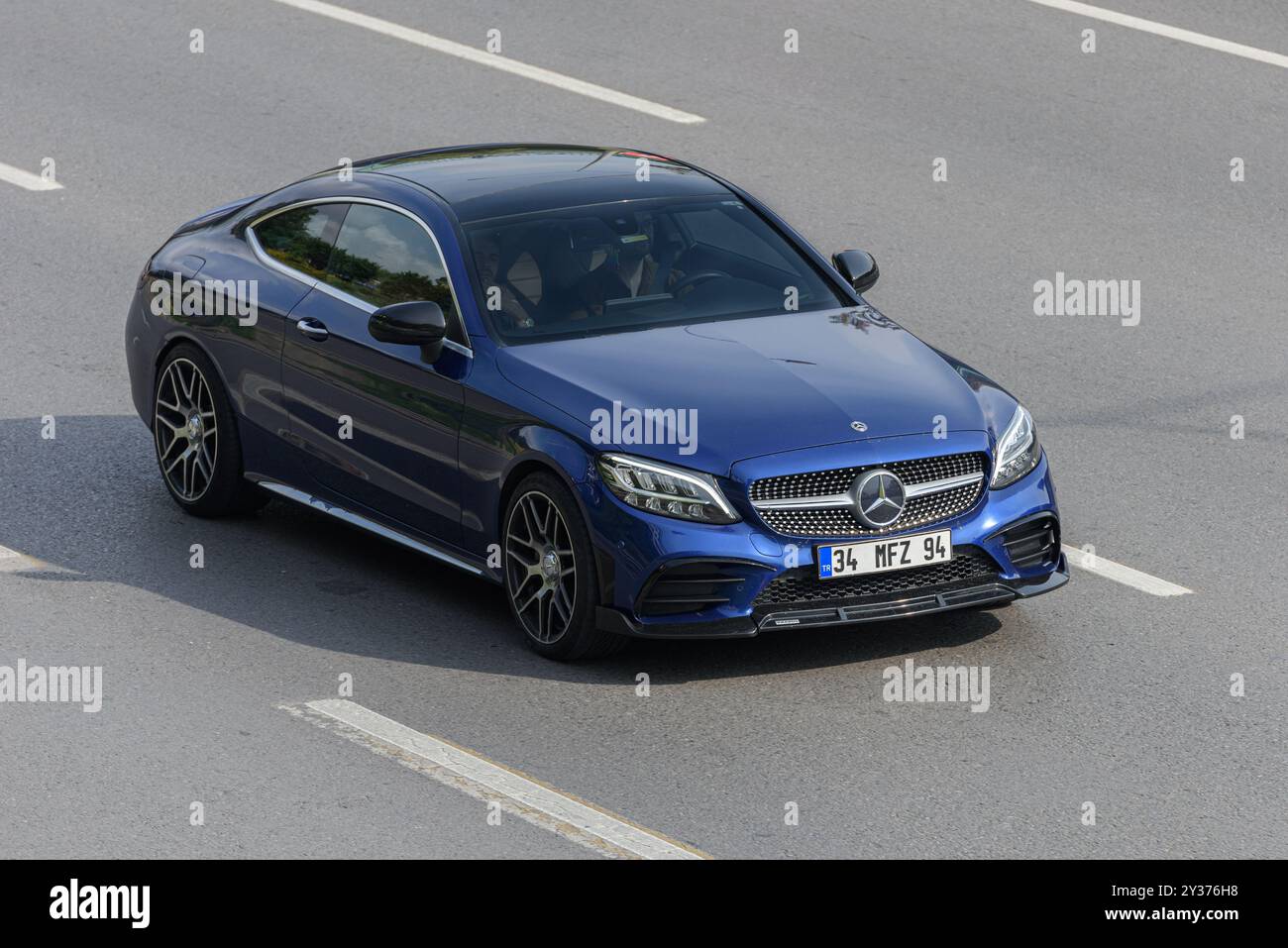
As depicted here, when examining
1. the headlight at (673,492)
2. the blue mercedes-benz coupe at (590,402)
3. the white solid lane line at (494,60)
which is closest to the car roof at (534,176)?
the blue mercedes-benz coupe at (590,402)

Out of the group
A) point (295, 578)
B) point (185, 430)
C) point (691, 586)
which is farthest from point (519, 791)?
point (185, 430)

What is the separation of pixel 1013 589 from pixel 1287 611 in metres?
1.24

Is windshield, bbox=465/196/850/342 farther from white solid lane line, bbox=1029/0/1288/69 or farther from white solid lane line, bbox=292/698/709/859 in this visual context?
white solid lane line, bbox=1029/0/1288/69

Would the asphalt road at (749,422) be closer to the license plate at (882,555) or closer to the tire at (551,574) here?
the tire at (551,574)

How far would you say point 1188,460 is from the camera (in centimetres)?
1048

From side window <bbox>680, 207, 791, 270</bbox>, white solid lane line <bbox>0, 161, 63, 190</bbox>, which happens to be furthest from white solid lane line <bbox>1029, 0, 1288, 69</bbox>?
side window <bbox>680, 207, 791, 270</bbox>

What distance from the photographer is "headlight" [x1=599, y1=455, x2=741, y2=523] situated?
7848 mm

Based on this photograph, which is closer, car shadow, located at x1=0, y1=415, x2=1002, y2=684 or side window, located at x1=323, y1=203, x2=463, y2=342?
car shadow, located at x1=0, y1=415, x2=1002, y2=684

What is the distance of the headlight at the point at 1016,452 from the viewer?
8289 millimetres

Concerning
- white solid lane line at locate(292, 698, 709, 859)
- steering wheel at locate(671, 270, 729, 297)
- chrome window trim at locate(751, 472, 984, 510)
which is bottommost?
white solid lane line at locate(292, 698, 709, 859)

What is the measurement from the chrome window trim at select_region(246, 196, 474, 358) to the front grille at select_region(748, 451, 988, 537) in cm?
154

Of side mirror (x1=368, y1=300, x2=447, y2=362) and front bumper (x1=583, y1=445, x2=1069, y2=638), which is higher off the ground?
side mirror (x1=368, y1=300, x2=447, y2=362)

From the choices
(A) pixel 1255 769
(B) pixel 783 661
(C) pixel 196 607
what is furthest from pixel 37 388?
(A) pixel 1255 769

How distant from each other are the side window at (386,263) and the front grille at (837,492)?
5.55 feet
